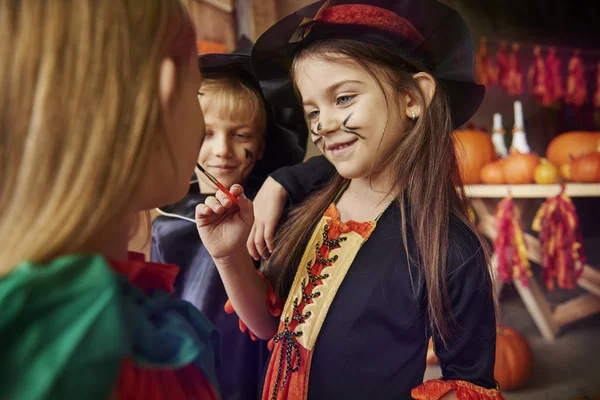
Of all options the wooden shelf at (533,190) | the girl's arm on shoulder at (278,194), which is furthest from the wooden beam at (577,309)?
the girl's arm on shoulder at (278,194)

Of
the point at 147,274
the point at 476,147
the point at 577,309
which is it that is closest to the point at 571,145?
the point at 476,147

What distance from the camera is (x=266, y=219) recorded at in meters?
0.86

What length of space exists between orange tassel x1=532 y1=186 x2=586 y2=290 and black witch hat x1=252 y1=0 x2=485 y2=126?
106cm

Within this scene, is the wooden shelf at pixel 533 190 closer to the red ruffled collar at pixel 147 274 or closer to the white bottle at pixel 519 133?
the white bottle at pixel 519 133

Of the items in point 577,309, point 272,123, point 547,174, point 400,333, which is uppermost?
point 272,123

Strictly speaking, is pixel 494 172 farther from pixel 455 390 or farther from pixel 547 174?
pixel 455 390

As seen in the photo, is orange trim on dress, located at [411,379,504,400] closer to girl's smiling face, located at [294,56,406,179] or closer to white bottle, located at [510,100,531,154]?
girl's smiling face, located at [294,56,406,179]

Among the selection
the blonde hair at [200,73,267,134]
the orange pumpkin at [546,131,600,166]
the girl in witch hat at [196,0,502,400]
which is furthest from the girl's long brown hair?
the orange pumpkin at [546,131,600,166]

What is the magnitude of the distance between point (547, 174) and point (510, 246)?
0.30m

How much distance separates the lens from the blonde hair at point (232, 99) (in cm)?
86

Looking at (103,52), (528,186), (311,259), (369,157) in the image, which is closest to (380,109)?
(369,157)

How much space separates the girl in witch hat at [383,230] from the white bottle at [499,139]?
107cm

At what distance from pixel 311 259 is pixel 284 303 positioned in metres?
0.09

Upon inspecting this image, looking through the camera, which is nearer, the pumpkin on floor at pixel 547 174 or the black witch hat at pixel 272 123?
the black witch hat at pixel 272 123
